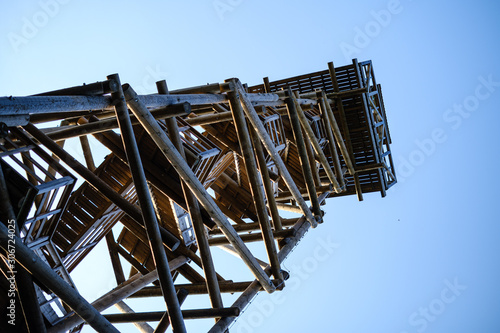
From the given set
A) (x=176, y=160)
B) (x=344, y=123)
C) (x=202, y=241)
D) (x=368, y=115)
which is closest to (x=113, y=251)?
(x=202, y=241)

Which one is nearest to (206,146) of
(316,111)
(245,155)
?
(245,155)

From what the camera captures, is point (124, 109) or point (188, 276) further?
point (188, 276)

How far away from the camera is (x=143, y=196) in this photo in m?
5.67

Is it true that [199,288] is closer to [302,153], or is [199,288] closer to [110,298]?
[110,298]

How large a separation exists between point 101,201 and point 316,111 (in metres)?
9.73

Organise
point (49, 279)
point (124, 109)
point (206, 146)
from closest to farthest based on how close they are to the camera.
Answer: point (49, 279) → point (124, 109) → point (206, 146)

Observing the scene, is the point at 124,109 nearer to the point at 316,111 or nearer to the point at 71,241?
the point at 71,241

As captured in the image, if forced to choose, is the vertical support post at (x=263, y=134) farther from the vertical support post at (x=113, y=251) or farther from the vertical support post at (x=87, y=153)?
the vertical support post at (x=113, y=251)

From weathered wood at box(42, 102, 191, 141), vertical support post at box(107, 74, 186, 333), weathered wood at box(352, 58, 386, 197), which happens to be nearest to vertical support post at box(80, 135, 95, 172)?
weathered wood at box(42, 102, 191, 141)

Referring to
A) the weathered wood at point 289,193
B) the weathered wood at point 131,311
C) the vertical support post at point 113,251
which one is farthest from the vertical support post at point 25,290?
the weathered wood at point 289,193

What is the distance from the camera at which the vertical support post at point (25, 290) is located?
4.37 meters

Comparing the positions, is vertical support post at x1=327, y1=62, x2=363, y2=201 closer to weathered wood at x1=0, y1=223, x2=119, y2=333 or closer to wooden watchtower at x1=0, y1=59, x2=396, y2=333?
wooden watchtower at x1=0, y1=59, x2=396, y2=333

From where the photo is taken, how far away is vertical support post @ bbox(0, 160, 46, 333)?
437 cm

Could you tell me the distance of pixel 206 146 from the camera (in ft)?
31.0
